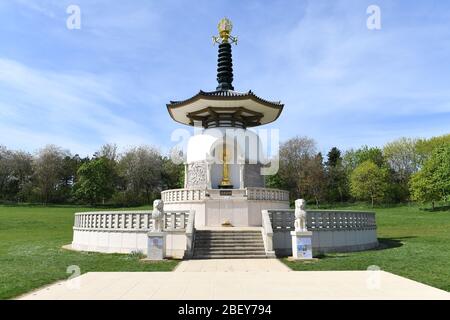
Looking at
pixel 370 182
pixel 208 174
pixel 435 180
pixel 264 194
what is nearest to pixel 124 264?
pixel 264 194

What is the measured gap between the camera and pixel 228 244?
16.8m

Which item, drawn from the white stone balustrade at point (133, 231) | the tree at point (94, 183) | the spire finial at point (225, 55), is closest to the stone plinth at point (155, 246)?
the white stone balustrade at point (133, 231)

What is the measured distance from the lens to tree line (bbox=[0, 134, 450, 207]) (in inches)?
2371

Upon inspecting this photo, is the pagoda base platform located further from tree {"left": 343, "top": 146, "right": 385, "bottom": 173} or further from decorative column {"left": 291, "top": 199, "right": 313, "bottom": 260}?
tree {"left": 343, "top": 146, "right": 385, "bottom": 173}

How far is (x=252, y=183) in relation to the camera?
27.2 m

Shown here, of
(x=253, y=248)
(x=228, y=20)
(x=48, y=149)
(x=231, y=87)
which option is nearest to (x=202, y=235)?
(x=253, y=248)

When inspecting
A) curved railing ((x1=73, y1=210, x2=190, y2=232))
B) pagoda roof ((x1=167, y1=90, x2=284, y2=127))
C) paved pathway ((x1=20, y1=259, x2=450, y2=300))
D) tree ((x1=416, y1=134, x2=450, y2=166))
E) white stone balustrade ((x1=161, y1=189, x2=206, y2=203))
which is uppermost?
tree ((x1=416, y1=134, x2=450, y2=166))

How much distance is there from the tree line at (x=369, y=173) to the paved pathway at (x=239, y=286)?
44078 mm

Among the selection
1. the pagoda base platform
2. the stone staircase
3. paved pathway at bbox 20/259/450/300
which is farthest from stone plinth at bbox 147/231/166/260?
the pagoda base platform

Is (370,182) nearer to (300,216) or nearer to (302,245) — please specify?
(300,216)

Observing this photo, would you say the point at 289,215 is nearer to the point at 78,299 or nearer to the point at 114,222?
the point at 114,222

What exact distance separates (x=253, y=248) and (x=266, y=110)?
14731 millimetres

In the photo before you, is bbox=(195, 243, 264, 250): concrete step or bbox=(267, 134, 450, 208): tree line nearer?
bbox=(195, 243, 264, 250): concrete step

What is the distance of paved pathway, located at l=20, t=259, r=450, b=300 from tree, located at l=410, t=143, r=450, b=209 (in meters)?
44.6
